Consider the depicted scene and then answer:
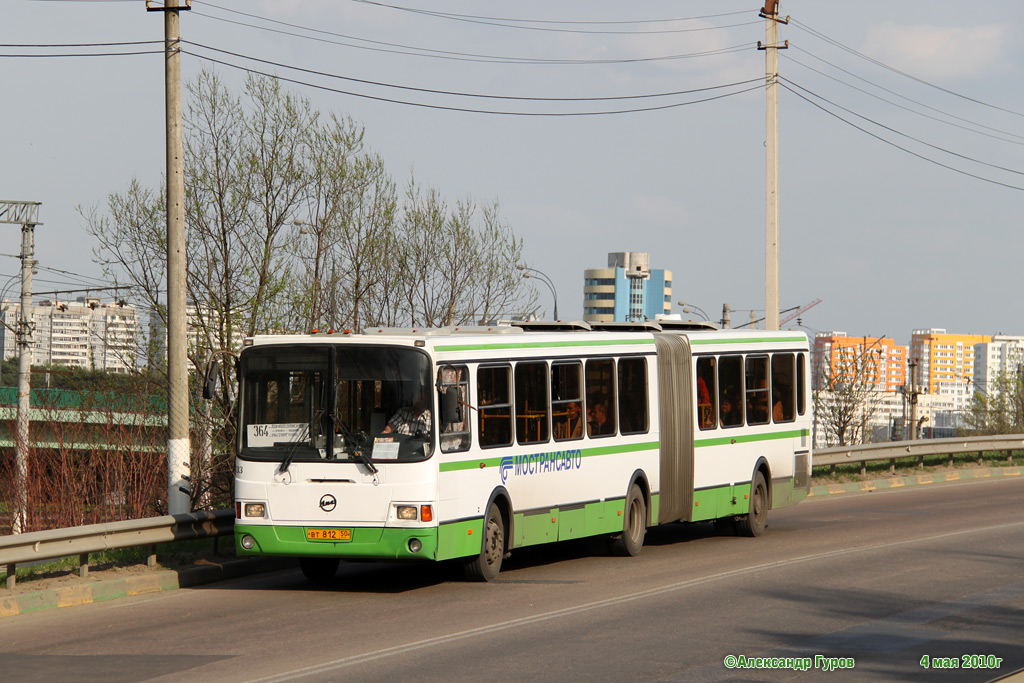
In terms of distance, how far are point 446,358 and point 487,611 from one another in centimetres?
275

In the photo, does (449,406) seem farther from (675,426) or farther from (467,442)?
(675,426)

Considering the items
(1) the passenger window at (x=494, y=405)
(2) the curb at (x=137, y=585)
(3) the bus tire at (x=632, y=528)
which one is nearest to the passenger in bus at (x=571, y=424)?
(1) the passenger window at (x=494, y=405)

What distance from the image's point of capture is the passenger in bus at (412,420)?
1341 centimetres

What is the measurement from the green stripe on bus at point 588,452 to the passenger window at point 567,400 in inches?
7.3

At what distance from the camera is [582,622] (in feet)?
37.8

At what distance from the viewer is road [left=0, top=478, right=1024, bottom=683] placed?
9.43 metres

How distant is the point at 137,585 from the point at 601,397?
6.08 m

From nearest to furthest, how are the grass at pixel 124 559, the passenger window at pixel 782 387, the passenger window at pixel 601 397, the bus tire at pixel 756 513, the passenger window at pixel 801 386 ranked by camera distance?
the grass at pixel 124 559
the passenger window at pixel 601 397
the bus tire at pixel 756 513
the passenger window at pixel 782 387
the passenger window at pixel 801 386

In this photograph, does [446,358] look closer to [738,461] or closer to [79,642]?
[79,642]

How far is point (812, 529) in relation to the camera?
65.6 ft

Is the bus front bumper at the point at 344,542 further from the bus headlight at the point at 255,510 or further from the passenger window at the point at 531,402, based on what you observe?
the passenger window at the point at 531,402

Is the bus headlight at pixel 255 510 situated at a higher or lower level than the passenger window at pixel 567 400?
lower

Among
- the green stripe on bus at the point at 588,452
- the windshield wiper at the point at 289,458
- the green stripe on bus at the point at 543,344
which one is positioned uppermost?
the green stripe on bus at the point at 543,344

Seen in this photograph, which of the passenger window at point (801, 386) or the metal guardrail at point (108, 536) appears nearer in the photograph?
the metal guardrail at point (108, 536)
